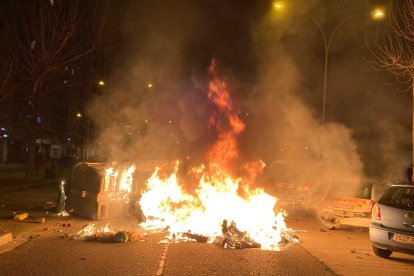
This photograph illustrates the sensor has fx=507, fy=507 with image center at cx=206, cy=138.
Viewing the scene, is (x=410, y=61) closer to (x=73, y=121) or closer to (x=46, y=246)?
(x=46, y=246)

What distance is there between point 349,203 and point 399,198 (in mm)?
3298

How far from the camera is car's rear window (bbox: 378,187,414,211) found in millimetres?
8961

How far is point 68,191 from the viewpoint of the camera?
1414 cm

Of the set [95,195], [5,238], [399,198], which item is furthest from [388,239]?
[95,195]

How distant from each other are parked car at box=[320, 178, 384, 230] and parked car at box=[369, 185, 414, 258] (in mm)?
2961

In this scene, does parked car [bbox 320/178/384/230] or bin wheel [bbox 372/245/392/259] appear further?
parked car [bbox 320/178/384/230]

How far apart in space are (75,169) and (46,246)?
4636 mm

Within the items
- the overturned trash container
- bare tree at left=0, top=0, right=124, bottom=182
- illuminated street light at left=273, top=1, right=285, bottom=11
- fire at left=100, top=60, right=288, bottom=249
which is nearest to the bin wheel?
fire at left=100, top=60, right=288, bottom=249

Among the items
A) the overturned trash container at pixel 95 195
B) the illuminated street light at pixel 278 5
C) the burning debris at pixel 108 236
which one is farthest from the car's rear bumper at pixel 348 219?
the illuminated street light at pixel 278 5

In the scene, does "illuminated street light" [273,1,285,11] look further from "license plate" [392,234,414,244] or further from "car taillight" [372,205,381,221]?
"license plate" [392,234,414,244]

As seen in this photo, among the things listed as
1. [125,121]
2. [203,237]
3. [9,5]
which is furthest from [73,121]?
[203,237]

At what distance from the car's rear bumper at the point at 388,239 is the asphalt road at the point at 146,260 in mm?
1206

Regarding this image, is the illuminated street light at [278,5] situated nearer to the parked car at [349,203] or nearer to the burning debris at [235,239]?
the parked car at [349,203]

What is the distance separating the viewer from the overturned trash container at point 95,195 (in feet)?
42.6
